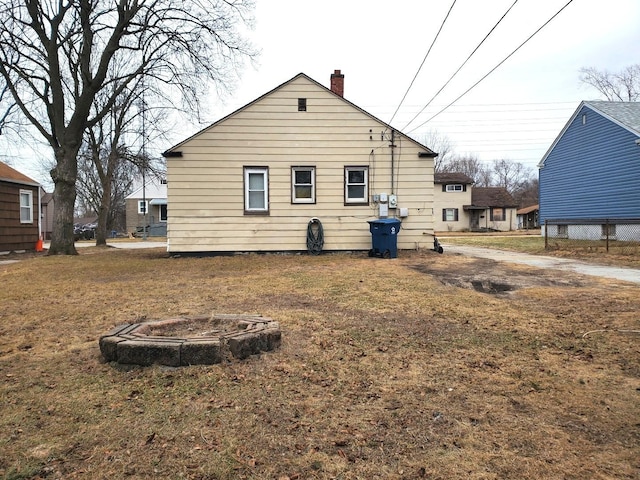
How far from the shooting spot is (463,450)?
2.20m

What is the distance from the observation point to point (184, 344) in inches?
131

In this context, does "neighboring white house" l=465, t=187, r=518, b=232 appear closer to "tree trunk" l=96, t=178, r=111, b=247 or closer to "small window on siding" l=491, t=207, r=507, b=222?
"small window on siding" l=491, t=207, r=507, b=222

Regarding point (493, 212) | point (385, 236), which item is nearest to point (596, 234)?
point (385, 236)

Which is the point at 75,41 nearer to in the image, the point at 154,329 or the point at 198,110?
the point at 198,110

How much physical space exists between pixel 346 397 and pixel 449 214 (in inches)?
1599

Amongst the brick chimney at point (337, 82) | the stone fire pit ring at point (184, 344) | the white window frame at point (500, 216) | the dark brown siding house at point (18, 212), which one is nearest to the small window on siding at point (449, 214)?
the white window frame at point (500, 216)

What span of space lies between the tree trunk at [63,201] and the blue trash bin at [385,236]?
411 inches

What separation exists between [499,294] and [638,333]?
2406 mm

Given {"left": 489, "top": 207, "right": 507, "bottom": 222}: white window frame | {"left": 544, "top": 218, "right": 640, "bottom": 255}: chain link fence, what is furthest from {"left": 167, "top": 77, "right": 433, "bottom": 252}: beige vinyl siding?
{"left": 489, "top": 207, "right": 507, "bottom": 222}: white window frame

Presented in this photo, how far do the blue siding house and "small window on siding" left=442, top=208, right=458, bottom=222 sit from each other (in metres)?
17.2

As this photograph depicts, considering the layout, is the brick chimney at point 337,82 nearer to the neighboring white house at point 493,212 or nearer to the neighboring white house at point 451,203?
the neighboring white house at point 451,203

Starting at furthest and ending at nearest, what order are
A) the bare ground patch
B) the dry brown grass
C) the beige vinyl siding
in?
the beige vinyl siding → the bare ground patch → the dry brown grass

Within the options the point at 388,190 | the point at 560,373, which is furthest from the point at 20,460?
the point at 388,190

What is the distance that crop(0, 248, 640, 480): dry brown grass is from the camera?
2.11m
